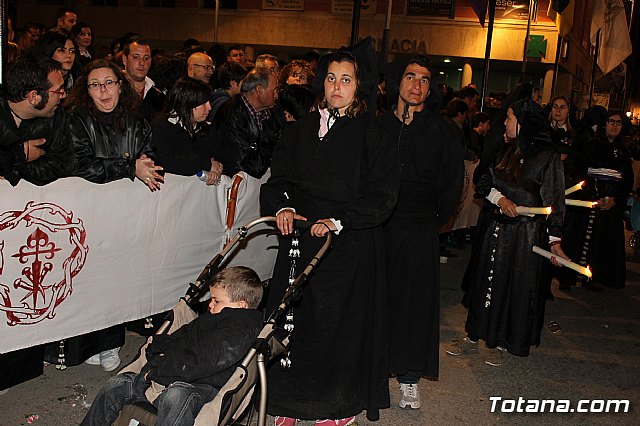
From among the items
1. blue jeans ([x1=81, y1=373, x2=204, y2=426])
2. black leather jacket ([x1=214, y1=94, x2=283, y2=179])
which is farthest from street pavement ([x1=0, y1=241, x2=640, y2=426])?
black leather jacket ([x1=214, y1=94, x2=283, y2=179])

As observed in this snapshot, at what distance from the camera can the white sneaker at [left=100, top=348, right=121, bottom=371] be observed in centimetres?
560

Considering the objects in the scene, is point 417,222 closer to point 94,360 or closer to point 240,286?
point 240,286

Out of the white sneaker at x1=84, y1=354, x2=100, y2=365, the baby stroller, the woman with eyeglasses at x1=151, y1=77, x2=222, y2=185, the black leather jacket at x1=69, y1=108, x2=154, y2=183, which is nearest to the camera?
the baby stroller

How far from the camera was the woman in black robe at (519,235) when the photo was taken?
245 inches

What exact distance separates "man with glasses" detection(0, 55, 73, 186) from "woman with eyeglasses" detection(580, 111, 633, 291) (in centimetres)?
725

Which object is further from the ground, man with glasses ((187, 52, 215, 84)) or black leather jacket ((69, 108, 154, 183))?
man with glasses ((187, 52, 215, 84))

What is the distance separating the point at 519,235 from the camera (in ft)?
20.8

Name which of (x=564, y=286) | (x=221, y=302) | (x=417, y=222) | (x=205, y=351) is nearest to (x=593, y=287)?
(x=564, y=286)

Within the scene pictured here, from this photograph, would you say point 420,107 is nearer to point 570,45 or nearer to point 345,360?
point 345,360

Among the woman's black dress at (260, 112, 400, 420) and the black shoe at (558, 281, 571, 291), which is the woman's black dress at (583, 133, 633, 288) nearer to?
the black shoe at (558, 281, 571, 291)

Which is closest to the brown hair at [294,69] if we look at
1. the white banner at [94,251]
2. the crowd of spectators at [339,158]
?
the crowd of spectators at [339,158]

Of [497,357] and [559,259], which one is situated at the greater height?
[559,259]

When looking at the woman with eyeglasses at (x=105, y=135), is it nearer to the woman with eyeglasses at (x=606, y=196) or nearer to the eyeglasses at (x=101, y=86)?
the eyeglasses at (x=101, y=86)

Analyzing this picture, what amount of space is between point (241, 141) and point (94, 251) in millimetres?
2202
